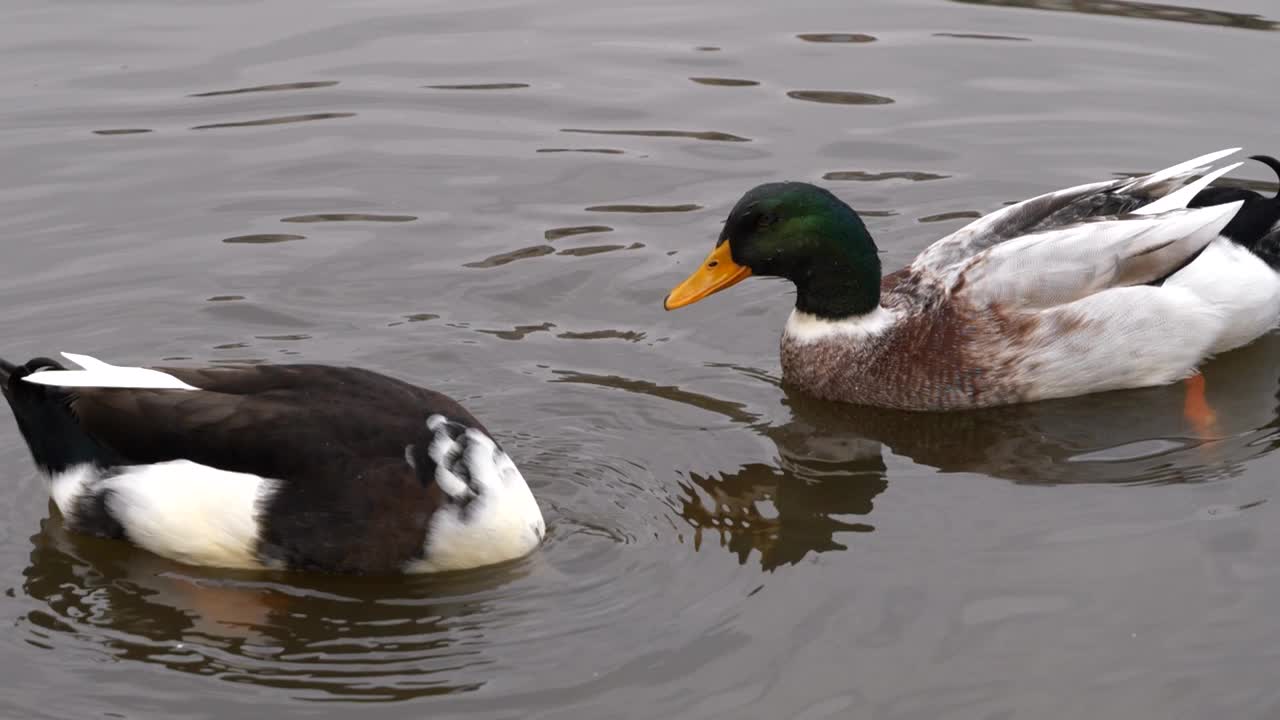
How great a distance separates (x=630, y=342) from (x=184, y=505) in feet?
9.11

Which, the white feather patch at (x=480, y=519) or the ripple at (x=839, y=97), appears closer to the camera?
the white feather patch at (x=480, y=519)

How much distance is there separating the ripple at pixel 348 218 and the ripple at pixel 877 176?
237 centimetres

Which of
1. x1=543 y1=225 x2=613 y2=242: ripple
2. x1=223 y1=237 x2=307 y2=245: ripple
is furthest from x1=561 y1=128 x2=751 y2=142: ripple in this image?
x1=223 y1=237 x2=307 y2=245: ripple

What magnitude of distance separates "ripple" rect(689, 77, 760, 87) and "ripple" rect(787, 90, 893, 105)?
287 millimetres

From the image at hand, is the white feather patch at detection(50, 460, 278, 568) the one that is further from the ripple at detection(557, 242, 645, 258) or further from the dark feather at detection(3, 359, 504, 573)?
the ripple at detection(557, 242, 645, 258)

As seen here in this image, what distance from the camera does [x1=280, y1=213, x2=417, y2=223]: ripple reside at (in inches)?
391

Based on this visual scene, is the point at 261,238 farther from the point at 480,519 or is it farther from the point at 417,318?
the point at 480,519

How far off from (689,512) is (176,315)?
117 inches

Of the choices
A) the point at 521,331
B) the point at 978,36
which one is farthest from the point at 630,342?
the point at 978,36

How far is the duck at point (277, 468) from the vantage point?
20.7 ft

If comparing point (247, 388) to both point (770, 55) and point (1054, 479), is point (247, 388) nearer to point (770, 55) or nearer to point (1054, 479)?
point (1054, 479)

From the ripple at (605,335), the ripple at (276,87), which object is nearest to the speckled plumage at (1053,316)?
the ripple at (605,335)

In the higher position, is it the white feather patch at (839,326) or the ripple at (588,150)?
the ripple at (588,150)

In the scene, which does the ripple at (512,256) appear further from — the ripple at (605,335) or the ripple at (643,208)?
the ripple at (605,335)
